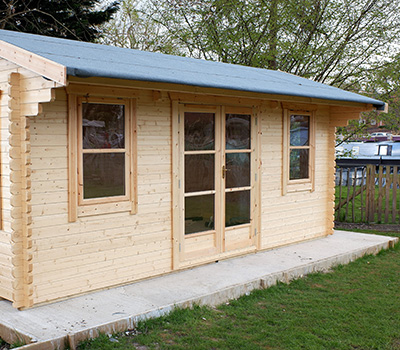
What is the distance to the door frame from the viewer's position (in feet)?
22.7

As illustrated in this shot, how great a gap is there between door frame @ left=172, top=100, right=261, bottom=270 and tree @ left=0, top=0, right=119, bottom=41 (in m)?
7.92

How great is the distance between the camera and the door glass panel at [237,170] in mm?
7738

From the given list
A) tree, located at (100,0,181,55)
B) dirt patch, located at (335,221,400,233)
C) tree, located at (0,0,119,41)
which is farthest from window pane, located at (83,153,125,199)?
tree, located at (100,0,181,55)

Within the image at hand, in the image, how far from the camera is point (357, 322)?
225 inches

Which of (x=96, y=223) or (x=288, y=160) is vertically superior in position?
(x=288, y=160)

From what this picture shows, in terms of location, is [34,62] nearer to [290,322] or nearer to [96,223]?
[96,223]

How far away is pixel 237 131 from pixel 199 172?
37.7 inches

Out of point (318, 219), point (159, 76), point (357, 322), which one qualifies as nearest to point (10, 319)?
point (159, 76)

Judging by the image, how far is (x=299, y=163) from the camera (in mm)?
9039

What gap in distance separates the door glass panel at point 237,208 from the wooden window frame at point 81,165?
1.78 m

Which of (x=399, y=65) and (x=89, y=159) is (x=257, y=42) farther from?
(x=89, y=159)

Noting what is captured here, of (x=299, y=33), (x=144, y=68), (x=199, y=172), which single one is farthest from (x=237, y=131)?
(x=299, y=33)

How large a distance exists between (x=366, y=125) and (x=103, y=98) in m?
9.89

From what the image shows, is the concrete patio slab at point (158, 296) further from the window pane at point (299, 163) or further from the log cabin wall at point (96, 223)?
the window pane at point (299, 163)
